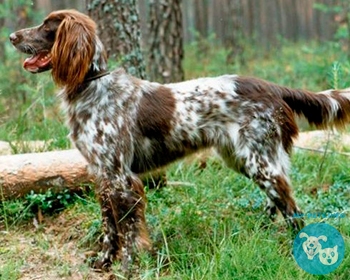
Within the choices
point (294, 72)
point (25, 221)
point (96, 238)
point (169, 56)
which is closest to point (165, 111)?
point (96, 238)

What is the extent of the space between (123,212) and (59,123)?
2.78 meters

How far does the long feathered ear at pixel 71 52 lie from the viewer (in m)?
4.84

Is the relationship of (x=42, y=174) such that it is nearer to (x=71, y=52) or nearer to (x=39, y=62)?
(x=39, y=62)

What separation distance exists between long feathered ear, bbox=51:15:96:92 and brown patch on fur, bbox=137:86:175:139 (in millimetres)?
578

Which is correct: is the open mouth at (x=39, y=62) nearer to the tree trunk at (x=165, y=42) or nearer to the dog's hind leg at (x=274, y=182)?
the dog's hind leg at (x=274, y=182)

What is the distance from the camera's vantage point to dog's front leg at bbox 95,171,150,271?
4930 millimetres

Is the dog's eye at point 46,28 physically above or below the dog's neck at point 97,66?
above

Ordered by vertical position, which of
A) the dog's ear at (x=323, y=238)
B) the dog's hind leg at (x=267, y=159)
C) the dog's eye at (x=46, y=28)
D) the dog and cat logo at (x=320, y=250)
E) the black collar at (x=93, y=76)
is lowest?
the dog and cat logo at (x=320, y=250)

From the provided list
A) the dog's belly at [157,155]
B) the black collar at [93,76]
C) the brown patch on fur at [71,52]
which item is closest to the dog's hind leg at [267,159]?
the dog's belly at [157,155]

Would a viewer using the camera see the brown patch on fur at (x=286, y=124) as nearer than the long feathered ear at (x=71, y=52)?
No

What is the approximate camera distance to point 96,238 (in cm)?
533

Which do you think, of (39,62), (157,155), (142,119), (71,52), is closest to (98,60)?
(71,52)

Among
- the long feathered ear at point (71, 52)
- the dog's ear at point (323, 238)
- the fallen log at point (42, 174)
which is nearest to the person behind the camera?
the dog's ear at point (323, 238)

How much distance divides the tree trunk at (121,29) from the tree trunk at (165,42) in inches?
85.7
